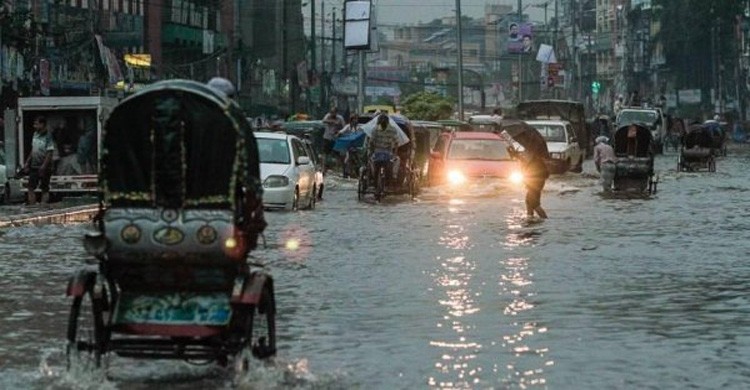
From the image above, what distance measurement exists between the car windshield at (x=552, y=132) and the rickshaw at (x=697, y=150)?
11.2ft

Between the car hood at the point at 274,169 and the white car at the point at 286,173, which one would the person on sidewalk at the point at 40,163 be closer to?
the white car at the point at 286,173

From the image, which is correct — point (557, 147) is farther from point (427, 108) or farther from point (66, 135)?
point (427, 108)

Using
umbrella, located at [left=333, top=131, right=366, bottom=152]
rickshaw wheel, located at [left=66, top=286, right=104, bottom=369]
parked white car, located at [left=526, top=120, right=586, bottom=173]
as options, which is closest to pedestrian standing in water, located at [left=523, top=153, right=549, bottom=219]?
rickshaw wheel, located at [left=66, top=286, right=104, bottom=369]

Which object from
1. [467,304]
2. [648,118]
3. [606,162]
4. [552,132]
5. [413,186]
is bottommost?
[467,304]

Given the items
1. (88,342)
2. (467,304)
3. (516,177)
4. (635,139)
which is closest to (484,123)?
(516,177)

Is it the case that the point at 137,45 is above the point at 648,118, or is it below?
above

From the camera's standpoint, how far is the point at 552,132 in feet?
163

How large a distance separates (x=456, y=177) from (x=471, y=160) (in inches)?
38.8

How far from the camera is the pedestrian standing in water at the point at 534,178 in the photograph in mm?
25328

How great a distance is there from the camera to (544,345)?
11578 millimetres

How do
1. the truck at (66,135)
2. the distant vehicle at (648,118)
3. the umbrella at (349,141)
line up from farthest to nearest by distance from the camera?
the distant vehicle at (648,118) < the umbrella at (349,141) < the truck at (66,135)

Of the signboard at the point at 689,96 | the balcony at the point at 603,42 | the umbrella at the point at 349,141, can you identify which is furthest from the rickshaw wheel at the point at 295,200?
the balcony at the point at 603,42

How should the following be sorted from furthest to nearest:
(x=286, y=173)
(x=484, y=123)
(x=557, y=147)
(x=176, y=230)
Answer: (x=484, y=123) → (x=557, y=147) → (x=286, y=173) → (x=176, y=230)

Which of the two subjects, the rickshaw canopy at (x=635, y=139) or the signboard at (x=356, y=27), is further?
the signboard at (x=356, y=27)
